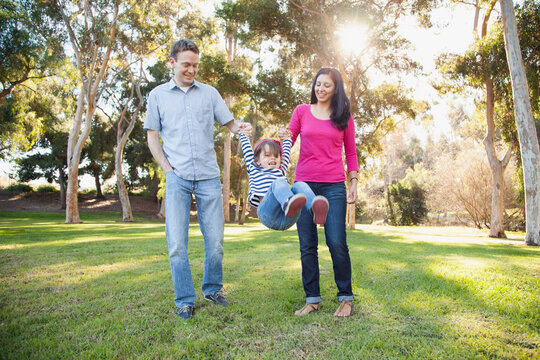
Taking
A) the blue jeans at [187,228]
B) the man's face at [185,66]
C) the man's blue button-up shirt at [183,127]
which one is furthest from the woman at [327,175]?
the man's face at [185,66]

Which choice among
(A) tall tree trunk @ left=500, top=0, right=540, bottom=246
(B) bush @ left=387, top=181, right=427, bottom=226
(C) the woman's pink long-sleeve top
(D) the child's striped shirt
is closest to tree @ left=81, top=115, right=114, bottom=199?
(B) bush @ left=387, top=181, right=427, bottom=226

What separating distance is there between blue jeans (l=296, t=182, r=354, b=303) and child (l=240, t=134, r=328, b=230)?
9.1 inches

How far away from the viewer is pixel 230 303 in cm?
348

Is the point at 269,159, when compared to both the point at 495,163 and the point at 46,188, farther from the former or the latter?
the point at 46,188

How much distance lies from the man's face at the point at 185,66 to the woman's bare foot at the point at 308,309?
2.52 meters

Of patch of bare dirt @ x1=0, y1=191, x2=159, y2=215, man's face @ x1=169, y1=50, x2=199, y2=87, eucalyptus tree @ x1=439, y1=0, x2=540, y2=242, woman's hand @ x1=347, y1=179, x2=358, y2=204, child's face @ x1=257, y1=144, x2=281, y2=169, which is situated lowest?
patch of bare dirt @ x1=0, y1=191, x2=159, y2=215

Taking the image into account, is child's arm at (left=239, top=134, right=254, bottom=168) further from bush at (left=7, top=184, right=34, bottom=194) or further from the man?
bush at (left=7, top=184, right=34, bottom=194)

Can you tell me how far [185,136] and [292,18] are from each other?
14.3 meters

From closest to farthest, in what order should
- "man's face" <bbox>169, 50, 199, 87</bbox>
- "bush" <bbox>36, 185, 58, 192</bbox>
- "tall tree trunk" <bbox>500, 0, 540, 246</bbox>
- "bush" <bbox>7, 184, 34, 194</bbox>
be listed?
"man's face" <bbox>169, 50, 199, 87</bbox>, "tall tree trunk" <bbox>500, 0, 540, 246</bbox>, "bush" <bbox>7, 184, 34, 194</bbox>, "bush" <bbox>36, 185, 58, 192</bbox>

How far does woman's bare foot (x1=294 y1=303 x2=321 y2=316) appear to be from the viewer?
3.17 meters

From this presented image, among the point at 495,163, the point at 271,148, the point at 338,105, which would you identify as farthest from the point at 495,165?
the point at 271,148

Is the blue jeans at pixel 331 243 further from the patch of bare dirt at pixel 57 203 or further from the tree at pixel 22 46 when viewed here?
the patch of bare dirt at pixel 57 203

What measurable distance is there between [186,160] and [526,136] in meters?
11.9

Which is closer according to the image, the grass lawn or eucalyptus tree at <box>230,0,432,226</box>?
the grass lawn
